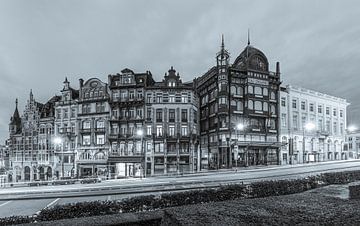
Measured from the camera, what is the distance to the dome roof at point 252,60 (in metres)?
56.8

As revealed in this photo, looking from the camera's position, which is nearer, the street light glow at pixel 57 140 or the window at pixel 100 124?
the street light glow at pixel 57 140

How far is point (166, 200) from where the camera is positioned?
1222cm

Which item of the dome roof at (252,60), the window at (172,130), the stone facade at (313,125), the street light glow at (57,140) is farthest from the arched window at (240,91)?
the street light glow at (57,140)

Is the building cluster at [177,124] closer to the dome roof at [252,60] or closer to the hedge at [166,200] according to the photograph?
the dome roof at [252,60]

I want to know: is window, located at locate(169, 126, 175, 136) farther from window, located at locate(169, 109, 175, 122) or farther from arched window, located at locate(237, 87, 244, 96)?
arched window, located at locate(237, 87, 244, 96)

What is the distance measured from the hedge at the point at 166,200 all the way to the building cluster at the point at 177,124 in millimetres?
34318

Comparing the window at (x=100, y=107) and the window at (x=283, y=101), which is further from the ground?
the window at (x=283, y=101)

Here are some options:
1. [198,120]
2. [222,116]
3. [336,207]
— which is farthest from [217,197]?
[198,120]

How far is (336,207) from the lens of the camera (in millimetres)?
8453

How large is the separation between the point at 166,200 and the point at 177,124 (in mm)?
42935

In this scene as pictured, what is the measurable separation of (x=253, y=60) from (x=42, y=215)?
53398 mm

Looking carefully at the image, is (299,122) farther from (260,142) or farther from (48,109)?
(48,109)

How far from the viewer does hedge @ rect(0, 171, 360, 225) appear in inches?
400

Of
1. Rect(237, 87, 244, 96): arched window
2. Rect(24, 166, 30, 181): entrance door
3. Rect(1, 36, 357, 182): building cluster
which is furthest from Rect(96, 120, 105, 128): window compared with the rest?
Rect(237, 87, 244, 96): arched window
